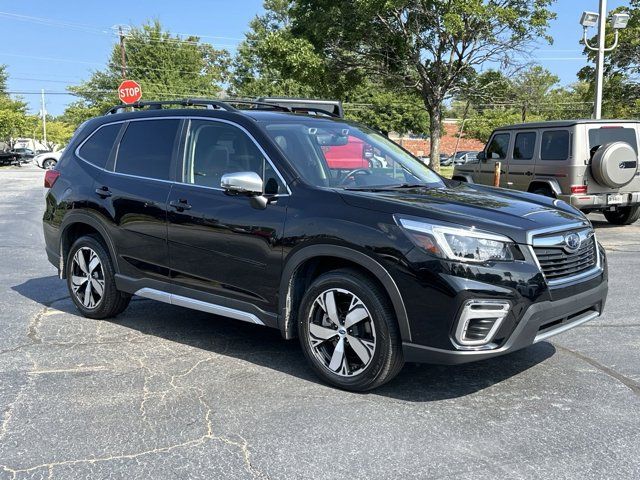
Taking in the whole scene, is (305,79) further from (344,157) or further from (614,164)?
(344,157)

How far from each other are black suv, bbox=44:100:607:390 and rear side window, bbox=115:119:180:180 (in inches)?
0.6

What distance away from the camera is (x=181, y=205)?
4.73 meters

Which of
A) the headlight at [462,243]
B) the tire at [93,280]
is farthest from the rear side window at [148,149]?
the headlight at [462,243]

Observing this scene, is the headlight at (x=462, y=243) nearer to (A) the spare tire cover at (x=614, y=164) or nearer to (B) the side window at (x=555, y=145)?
(A) the spare tire cover at (x=614, y=164)

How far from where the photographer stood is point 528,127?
11.8 meters

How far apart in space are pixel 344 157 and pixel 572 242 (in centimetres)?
175

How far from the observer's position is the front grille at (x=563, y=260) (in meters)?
3.67

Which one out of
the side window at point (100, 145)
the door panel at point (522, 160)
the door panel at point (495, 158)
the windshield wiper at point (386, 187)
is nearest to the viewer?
the windshield wiper at point (386, 187)

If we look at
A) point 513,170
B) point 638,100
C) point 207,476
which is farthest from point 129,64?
point 207,476

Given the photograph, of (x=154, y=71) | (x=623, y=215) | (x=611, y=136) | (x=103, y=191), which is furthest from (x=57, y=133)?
(x=103, y=191)

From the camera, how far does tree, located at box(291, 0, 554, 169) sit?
18531 mm

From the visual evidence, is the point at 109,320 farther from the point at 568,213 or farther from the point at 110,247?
the point at 568,213

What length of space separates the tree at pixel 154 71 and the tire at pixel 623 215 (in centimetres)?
3167

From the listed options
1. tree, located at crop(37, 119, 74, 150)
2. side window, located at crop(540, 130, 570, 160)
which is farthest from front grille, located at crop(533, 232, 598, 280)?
tree, located at crop(37, 119, 74, 150)
